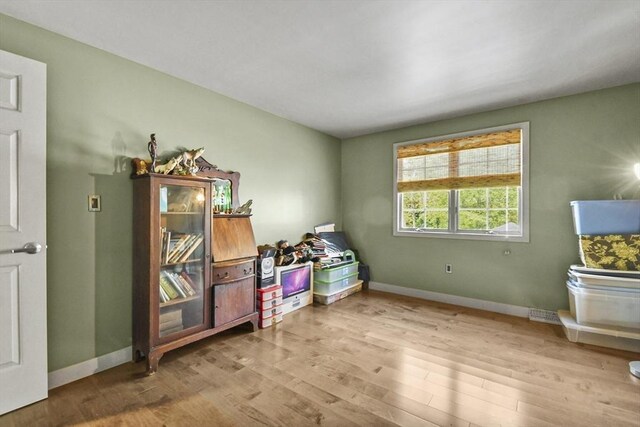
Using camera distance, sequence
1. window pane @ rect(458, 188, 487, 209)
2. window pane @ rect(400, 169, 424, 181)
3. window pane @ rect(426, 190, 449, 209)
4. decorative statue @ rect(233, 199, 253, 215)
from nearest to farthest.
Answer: decorative statue @ rect(233, 199, 253, 215), window pane @ rect(458, 188, 487, 209), window pane @ rect(426, 190, 449, 209), window pane @ rect(400, 169, 424, 181)

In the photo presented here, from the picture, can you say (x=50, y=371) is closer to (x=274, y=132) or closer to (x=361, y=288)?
(x=274, y=132)

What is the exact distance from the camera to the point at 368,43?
84.8 inches

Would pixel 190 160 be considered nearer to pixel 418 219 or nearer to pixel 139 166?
pixel 139 166

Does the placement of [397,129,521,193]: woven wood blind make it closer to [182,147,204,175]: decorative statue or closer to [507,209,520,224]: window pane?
[507,209,520,224]: window pane

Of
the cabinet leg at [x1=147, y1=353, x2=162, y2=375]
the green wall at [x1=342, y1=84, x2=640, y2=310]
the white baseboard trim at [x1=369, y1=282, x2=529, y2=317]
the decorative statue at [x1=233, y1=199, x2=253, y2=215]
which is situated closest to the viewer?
the cabinet leg at [x1=147, y1=353, x2=162, y2=375]

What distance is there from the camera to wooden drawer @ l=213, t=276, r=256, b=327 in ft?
8.60

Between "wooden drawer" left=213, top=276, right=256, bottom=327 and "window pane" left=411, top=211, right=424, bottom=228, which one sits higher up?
"window pane" left=411, top=211, right=424, bottom=228

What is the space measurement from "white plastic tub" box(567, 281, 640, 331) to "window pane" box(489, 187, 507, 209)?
1196 mm

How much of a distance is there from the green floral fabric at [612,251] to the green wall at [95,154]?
152 inches

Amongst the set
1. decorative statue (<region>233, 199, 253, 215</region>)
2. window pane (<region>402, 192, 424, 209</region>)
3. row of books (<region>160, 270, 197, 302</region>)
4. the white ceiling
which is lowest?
row of books (<region>160, 270, 197, 302</region>)

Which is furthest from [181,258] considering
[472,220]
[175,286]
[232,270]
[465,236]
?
[472,220]

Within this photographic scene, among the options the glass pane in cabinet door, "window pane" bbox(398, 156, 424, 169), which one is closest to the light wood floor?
the glass pane in cabinet door

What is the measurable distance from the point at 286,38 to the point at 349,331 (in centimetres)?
270

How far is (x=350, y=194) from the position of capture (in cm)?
488
